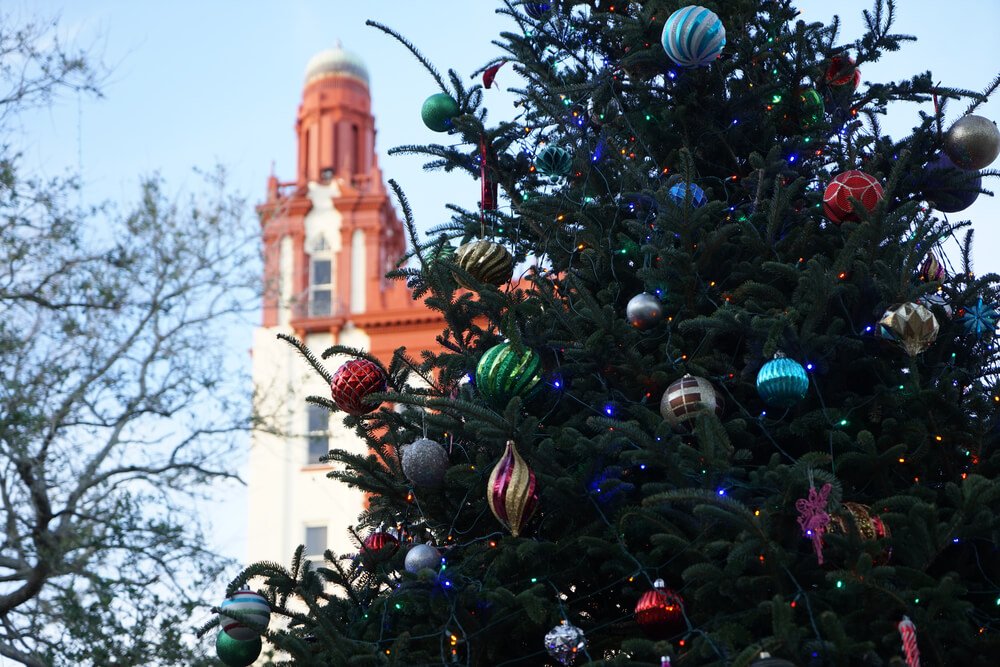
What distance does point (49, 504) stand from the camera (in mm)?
11609

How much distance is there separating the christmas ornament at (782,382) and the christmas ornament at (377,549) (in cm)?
171

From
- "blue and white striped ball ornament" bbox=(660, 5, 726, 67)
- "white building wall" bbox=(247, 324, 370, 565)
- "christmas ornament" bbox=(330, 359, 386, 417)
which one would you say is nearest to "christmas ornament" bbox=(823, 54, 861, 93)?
"blue and white striped ball ornament" bbox=(660, 5, 726, 67)

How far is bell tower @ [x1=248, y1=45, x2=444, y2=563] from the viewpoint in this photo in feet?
85.6

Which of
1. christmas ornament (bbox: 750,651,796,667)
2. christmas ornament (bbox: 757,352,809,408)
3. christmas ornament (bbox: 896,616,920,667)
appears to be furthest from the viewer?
christmas ornament (bbox: 757,352,809,408)

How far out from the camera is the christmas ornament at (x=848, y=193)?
4.94 m

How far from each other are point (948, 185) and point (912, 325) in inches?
50.0

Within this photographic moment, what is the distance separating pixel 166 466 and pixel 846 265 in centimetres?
977

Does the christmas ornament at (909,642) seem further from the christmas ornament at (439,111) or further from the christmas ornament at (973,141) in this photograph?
the christmas ornament at (439,111)

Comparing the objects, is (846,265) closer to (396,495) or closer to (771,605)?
(771,605)

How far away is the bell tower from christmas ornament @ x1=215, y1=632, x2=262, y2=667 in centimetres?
1803

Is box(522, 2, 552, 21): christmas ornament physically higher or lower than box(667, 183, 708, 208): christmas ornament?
higher

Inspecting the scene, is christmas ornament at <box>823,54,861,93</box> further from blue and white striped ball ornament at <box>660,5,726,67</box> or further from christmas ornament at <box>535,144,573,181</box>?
christmas ornament at <box>535,144,573,181</box>

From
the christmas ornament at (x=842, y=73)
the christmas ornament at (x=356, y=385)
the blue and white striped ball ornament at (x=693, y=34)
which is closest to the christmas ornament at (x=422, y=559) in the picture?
the christmas ornament at (x=356, y=385)

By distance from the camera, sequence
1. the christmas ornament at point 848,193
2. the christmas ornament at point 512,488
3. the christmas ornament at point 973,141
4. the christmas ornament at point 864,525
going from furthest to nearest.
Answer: the christmas ornament at point 973,141 < the christmas ornament at point 848,193 < the christmas ornament at point 512,488 < the christmas ornament at point 864,525
